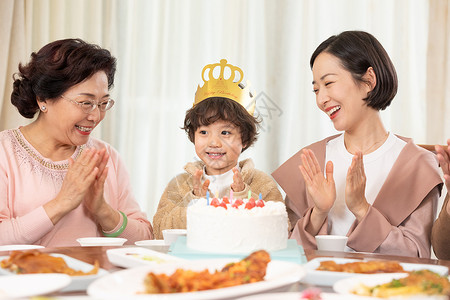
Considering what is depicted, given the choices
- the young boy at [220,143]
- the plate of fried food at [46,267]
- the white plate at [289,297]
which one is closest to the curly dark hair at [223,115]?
the young boy at [220,143]

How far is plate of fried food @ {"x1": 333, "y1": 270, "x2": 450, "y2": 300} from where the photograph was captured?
910 mm

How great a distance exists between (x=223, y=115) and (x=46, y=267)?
1.52 meters

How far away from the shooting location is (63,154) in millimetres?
2256

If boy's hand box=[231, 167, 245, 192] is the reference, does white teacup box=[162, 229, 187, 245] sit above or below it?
below

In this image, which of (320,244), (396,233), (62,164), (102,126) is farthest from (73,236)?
(102,126)

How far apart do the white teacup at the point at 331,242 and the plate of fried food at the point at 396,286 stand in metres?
0.57

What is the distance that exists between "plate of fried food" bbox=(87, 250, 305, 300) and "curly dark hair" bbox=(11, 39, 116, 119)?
126 centimetres

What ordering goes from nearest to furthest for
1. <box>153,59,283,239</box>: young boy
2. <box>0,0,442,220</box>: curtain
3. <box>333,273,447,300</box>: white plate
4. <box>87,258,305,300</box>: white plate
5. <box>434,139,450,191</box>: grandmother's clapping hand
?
<box>87,258,305,300</box>: white plate, <box>333,273,447,300</box>: white plate, <box>434,139,450,191</box>: grandmother's clapping hand, <box>153,59,283,239</box>: young boy, <box>0,0,442,220</box>: curtain

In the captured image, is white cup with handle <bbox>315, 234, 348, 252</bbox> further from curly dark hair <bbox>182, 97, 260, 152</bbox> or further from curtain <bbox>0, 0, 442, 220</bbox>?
curtain <bbox>0, 0, 442, 220</bbox>

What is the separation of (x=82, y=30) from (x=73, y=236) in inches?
81.8

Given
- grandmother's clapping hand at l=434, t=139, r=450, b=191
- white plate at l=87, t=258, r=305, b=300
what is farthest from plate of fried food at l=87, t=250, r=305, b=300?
grandmother's clapping hand at l=434, t=139, r=450, b=191

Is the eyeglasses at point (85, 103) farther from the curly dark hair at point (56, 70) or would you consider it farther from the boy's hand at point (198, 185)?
the boy's hand at point (198, 185)

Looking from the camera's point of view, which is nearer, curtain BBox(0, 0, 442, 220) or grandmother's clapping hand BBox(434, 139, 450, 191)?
grandmother's clapping hand BBox(434, 139, 450, 191)

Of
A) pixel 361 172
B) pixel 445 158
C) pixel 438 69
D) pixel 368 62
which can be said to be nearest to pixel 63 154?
pixel 361 172
